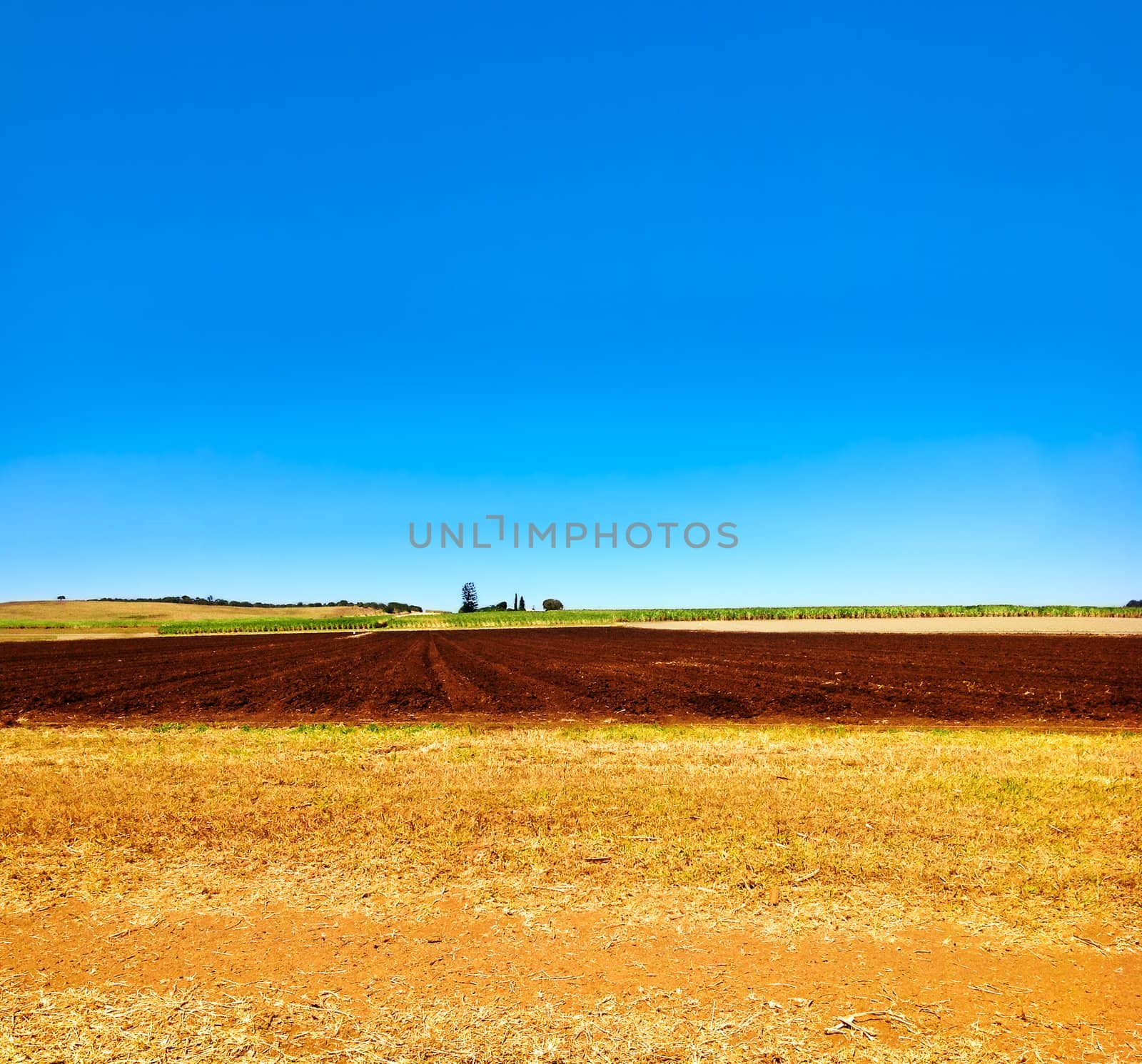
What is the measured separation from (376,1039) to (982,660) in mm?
32707

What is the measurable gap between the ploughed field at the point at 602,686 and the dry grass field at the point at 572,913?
685cm

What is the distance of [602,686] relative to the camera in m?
21.8

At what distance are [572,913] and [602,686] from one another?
1644 centimetres

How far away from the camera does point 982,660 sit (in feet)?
98.9

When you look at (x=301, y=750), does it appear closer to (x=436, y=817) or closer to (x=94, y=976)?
(x=436, y=817)

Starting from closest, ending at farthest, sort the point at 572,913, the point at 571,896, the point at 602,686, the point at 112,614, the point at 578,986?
1. the point at 578,986
2. the point at 572,913
3. the point at 571,896
4. the point at 602,686
5. the point at 112,614

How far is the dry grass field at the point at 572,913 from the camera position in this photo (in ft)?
13.3

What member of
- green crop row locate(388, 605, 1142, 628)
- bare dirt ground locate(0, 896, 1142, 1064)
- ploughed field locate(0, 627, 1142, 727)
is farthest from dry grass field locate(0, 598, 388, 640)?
bare dirt ground locate(0, 896, 1142, 1064)

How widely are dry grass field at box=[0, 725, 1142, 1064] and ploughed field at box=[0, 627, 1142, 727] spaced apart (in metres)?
6.85

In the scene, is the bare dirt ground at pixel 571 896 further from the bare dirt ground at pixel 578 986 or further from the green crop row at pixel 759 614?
the green crop row at pixel 759 614

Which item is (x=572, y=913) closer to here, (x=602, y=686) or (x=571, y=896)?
(x=571, y=896)

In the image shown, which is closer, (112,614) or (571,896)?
(571,896)

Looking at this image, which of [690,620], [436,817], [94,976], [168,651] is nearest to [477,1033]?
[94,976]

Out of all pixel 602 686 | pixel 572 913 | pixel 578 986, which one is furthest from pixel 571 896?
pixel 602 686
